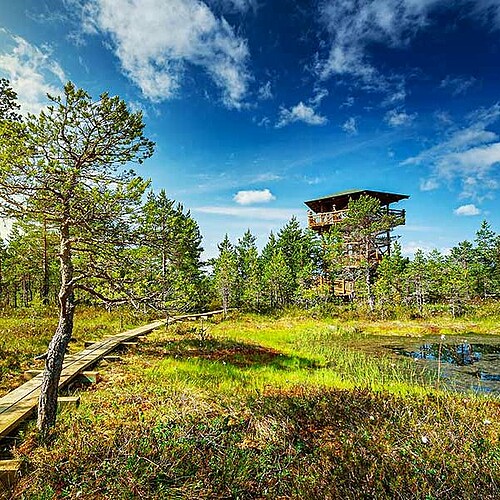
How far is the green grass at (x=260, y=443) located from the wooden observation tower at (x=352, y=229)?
27.9 metres

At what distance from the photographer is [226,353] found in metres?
15.1

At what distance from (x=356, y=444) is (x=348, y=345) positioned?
15.3 m

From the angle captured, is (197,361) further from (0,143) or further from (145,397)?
(0,143)

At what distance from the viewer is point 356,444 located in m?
5.61

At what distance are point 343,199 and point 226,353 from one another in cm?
3293

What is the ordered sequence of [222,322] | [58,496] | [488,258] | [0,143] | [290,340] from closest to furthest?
1. [58,496]
2. [0,143]
3. [290,340]
4. [222,322]
5. [488,258]

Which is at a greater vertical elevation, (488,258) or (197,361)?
(488,258)

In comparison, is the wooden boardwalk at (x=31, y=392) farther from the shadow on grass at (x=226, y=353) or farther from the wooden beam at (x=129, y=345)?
the shadow on grass at (x=226, y=353)

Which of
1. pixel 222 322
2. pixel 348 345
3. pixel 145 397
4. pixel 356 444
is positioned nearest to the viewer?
pixel 356 444

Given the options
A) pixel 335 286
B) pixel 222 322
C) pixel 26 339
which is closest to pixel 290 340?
pixel 222 322

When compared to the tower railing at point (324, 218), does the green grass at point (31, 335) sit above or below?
below

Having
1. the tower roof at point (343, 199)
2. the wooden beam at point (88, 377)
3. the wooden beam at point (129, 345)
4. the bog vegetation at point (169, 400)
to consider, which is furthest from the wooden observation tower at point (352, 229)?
the wooden beam at point (88, 377)

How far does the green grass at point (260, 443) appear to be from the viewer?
4.39 metres

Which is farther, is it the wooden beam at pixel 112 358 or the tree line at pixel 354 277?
the tree line at pixel 354 277
